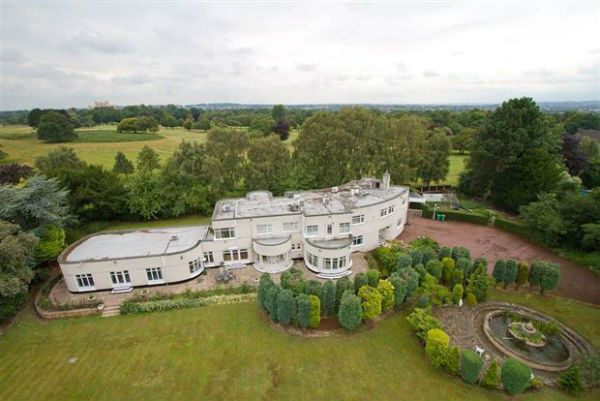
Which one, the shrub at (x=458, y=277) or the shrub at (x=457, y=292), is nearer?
the shrub at (x=457, y=292)

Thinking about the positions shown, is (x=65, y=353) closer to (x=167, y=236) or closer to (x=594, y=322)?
(x=167, y=236)

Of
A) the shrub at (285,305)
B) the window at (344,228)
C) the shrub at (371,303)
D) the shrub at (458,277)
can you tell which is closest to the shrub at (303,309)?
the shrub at (285,305)

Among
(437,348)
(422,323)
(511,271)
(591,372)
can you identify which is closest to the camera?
(591,372)

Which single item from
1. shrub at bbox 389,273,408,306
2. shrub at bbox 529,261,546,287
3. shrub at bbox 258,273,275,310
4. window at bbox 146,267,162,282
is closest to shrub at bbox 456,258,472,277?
shrub at bbox 529,261,546,287

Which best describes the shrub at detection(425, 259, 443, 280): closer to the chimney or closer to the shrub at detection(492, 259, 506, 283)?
the shrub at detection(492, 259, 506, 283)

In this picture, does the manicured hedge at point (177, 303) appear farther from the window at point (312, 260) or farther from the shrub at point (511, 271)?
the shrub at point (511, 271)

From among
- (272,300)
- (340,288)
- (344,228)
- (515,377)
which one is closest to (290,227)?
(344,228)

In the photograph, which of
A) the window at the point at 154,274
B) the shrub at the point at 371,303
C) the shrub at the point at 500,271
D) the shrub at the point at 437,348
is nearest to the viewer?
the shrub at the point at 437,348

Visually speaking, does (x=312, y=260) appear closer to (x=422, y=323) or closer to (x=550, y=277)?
(x=422, y=323)
